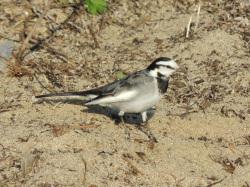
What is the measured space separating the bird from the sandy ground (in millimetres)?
262

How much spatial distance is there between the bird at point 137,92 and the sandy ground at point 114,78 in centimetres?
26

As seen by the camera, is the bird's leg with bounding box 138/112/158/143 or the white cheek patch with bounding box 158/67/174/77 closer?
the bird's leg with bounding box 138/112/158/143

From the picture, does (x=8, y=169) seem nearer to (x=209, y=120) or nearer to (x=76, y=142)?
(x=76, y=142)

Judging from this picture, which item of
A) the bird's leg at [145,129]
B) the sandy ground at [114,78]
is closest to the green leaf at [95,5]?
the sandy ground at [114,78]

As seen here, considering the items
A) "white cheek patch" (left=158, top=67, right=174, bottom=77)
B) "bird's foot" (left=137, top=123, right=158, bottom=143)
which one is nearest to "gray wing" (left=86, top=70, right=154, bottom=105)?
"white cheek patch" (left=158, top=67, right=174, bottom=77)

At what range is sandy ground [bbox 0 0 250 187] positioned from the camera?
5.79 metres

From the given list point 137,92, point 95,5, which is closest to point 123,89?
point 137,92

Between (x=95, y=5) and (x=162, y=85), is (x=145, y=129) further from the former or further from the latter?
(x=95, y=5)

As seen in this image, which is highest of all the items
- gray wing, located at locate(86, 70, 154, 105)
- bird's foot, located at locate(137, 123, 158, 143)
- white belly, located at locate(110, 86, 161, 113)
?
gray wing, located at locate(86, 70, 154, 105)

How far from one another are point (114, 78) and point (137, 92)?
132 centimetres

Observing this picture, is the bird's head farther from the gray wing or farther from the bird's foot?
the bird's foot

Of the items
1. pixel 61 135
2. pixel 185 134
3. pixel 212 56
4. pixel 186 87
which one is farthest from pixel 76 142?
pixel 212 56

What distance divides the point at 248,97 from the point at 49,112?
2.16 metres

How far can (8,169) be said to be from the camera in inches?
222
